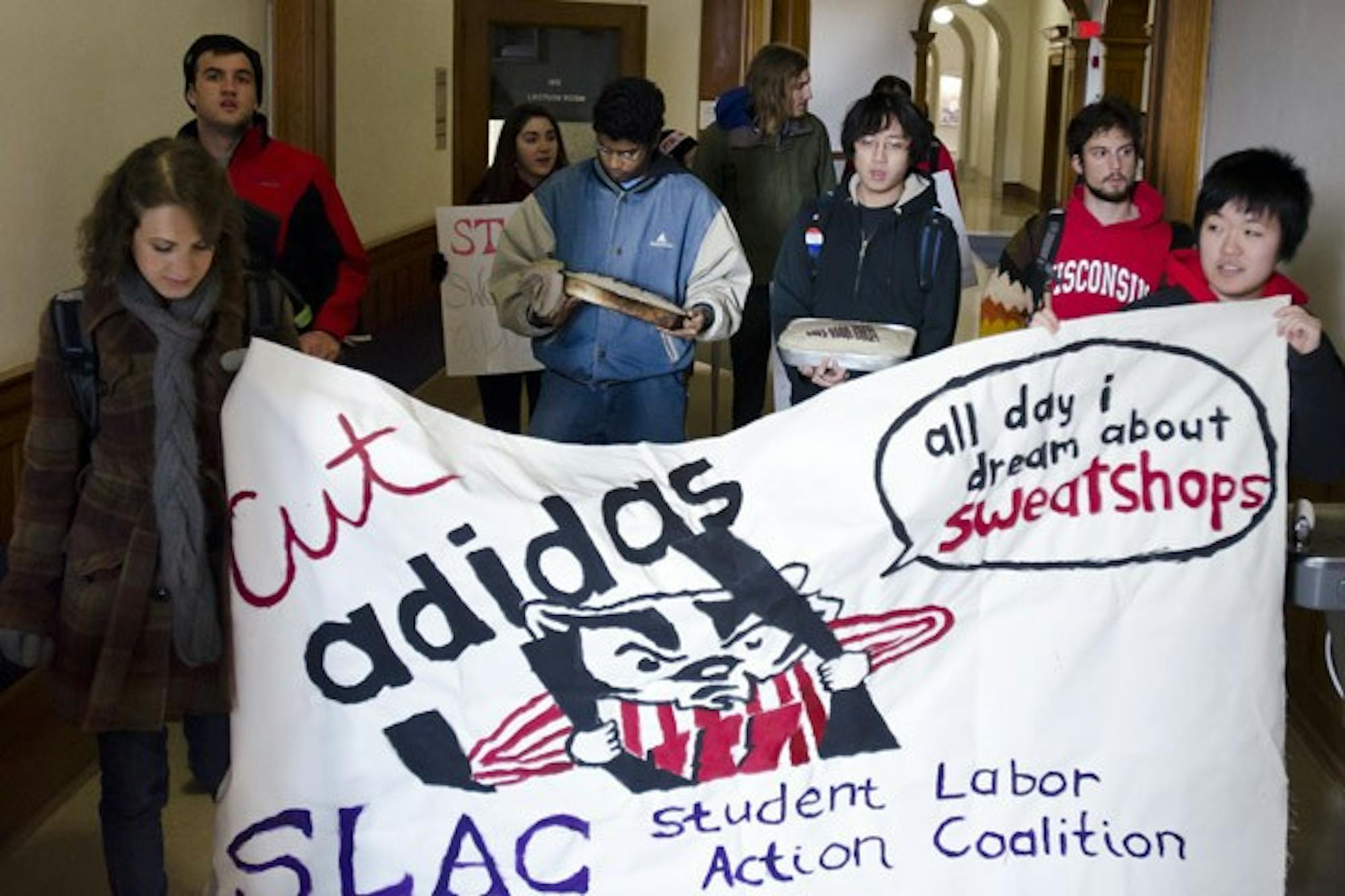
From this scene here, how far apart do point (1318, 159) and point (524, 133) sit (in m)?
2.28

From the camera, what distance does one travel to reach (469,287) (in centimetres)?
599

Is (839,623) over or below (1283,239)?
below

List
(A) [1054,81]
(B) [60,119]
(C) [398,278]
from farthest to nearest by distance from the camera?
1. (A) [1054,81]
2. (C) [398,278]
3. (B) [60,119]

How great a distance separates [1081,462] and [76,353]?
148 centimetres

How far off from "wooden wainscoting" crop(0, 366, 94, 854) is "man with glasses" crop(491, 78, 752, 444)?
993mm

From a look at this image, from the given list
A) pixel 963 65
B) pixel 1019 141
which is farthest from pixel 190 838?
pixel 963 65

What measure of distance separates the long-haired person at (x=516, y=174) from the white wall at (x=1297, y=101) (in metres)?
1.87

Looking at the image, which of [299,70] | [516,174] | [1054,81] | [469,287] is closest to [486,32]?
[469,287]

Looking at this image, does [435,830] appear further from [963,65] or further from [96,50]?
[963,65]

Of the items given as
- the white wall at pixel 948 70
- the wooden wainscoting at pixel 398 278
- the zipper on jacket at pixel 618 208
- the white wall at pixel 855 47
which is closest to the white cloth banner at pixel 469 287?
the wooden wainscoting at pixel 398 278

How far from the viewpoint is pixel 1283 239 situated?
284 centimetres

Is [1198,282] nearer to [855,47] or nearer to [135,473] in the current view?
[135,473]

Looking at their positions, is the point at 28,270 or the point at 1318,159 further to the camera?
the point at 1318,159

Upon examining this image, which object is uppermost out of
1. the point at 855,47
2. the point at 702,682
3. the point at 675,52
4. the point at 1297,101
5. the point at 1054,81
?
the point at 855,47
